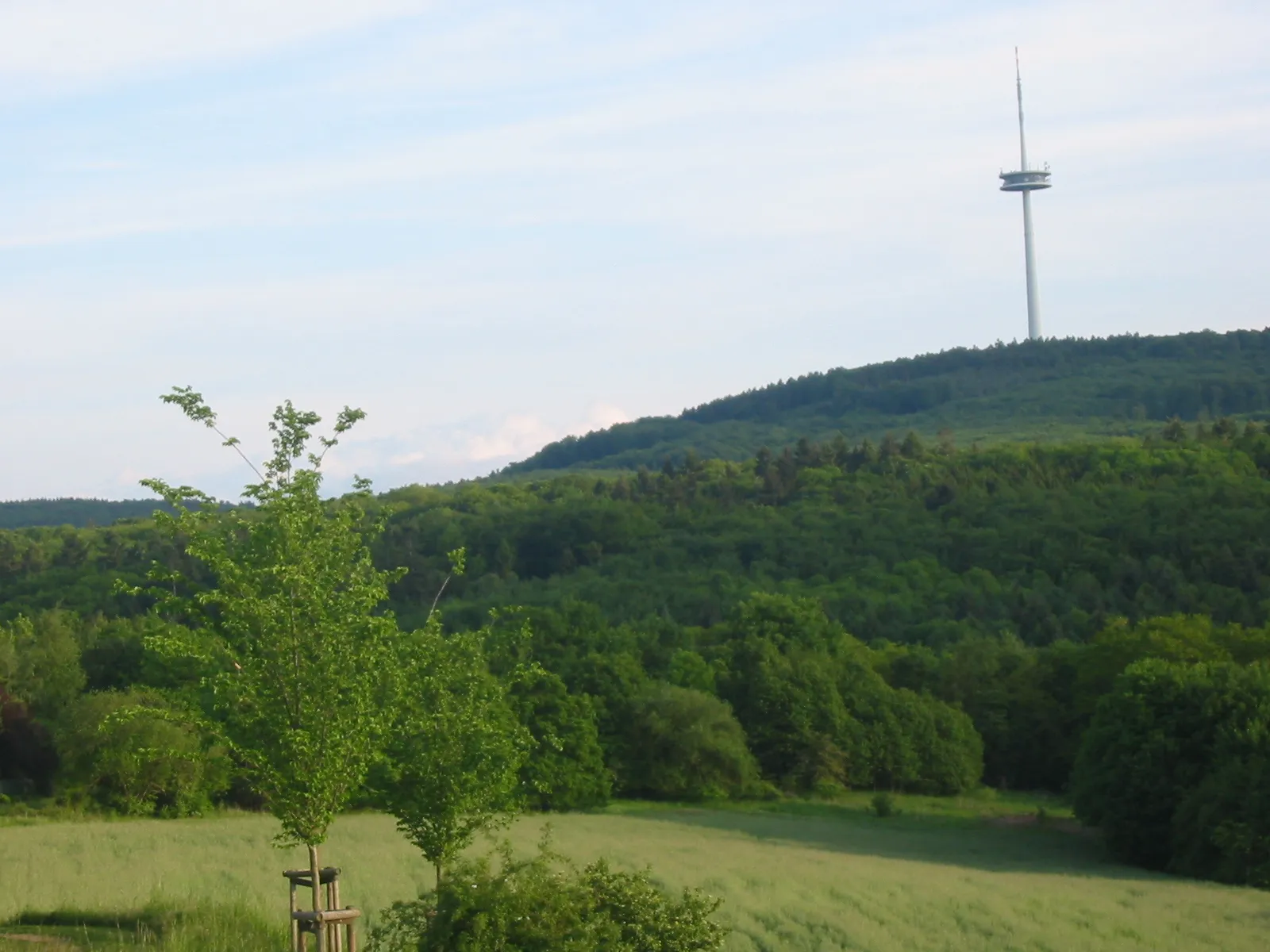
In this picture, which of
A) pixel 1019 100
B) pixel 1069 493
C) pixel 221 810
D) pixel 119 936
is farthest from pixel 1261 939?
pixel 1019 100

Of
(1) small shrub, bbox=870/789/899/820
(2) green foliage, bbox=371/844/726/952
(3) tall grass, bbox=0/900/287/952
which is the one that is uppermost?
(2) green foliage, bbox=371/844/726/952

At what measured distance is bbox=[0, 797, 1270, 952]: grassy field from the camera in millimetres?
29984

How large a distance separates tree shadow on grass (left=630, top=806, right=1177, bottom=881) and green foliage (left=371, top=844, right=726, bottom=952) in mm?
35630

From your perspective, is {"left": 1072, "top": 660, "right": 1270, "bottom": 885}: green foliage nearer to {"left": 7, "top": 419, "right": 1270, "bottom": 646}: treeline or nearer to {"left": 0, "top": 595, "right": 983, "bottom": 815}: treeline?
{"left": 0, "top": 595, "right": 983, "bottom": 815}: treeline

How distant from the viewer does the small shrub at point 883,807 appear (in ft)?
228

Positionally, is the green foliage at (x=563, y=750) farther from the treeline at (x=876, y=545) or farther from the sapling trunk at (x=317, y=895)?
the sapling trunk at (x=317, y=895)

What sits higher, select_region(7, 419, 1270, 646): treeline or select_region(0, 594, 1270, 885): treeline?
select_region(7, 419, 1270, 646): treeline

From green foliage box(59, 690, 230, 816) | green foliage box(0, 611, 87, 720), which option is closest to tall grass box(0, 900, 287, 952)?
green foliage box(59, 690, 230, 816)

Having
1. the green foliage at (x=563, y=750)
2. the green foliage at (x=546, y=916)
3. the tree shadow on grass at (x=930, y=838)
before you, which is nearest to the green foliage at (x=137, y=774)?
the green foliage at (x=563, y=750)

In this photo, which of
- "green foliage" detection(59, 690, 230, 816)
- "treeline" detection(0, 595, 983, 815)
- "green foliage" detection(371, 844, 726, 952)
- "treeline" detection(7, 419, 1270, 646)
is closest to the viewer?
"green foliage" detection(371, 844, 726, 952)

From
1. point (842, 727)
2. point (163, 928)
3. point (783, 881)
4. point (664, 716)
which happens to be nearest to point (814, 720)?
point (842, 727)

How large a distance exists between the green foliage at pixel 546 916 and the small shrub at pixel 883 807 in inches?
2112

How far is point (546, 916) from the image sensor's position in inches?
639

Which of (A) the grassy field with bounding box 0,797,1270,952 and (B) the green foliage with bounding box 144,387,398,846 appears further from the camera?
(A) the grassy field with bounding box 0,797,1270,952
